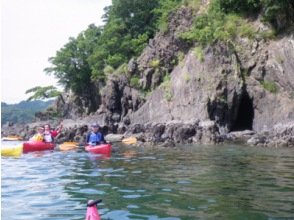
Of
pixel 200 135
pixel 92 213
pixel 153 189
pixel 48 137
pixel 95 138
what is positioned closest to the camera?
pixel 92 213

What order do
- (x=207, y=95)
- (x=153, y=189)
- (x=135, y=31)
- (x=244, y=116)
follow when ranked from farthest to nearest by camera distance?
(x=135, y=31)
(x=244, y=116)
(x=207, y=95)
(x=153, y=189)

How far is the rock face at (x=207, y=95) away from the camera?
2275 centimetres

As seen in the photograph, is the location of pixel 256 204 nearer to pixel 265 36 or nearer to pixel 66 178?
pixel 66 178

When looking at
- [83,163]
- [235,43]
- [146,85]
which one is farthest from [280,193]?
[146,85]

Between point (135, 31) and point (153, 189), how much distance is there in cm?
3459

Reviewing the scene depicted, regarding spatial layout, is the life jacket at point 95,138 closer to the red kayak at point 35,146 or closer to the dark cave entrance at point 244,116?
the red kayak at point 35,146

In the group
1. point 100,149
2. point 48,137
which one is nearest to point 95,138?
point 100,149

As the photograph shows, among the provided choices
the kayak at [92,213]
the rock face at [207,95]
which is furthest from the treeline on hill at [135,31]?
the kayak at [92,213]

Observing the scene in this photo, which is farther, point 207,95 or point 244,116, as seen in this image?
point 244,116

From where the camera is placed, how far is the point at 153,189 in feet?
25.7

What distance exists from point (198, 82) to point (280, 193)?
785 inches

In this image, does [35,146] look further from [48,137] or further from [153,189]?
[153,189]

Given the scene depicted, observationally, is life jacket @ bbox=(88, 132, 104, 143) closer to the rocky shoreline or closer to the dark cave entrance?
the rocky shoreline

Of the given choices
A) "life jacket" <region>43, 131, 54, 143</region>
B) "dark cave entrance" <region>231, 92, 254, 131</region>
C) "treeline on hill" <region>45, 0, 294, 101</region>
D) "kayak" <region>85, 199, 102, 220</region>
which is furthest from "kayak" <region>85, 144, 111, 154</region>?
"treeline on hill" <region>45, 0, 294, 101</region>
